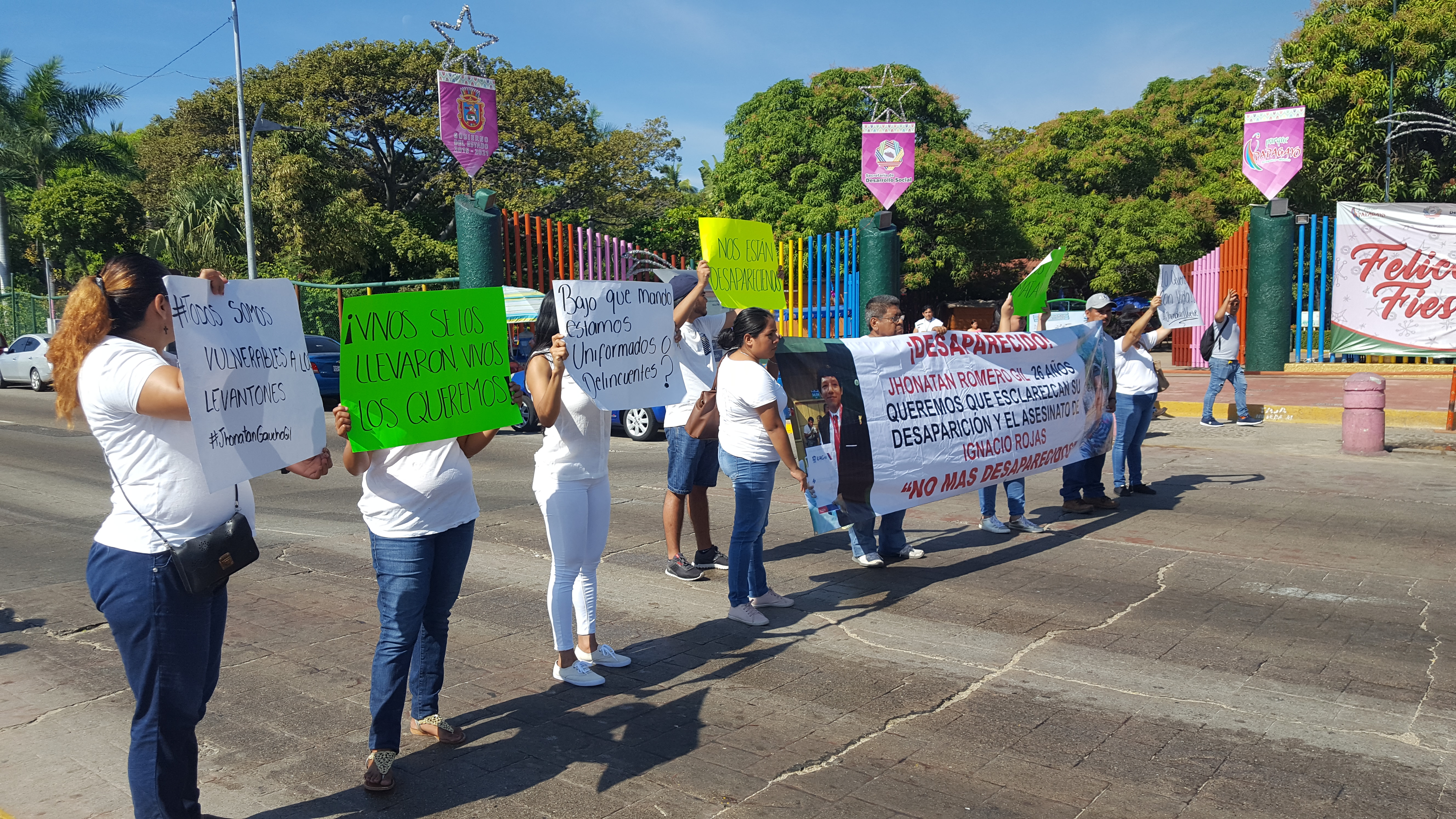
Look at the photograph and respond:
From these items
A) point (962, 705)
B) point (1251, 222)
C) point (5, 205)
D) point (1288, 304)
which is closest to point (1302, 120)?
point (1251, 222)

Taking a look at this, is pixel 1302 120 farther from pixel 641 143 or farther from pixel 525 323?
pixel 641 143

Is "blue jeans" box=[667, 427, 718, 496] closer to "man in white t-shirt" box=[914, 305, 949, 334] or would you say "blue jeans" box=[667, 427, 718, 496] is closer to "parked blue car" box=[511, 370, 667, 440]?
"man in white t-shirt" box=[914, 305, 949, 334]

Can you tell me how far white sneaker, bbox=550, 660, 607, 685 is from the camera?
4.86m

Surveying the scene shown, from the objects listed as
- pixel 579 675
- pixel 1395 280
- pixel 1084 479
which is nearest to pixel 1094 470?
pixel 1084 479

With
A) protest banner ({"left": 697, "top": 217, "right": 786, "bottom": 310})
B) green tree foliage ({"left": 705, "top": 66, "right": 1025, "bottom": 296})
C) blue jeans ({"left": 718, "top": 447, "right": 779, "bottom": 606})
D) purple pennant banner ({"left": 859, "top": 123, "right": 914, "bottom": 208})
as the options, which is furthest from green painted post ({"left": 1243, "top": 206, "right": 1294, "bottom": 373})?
blue jeans ({"left": 718, "top": 447, "right": 779, "bottom": 606})

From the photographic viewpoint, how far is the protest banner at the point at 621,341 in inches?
181

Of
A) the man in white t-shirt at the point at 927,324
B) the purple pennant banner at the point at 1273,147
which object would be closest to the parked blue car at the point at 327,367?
the man in white t-shirt at the point at 927,324

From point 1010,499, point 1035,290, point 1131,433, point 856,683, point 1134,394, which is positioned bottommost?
point 856,683

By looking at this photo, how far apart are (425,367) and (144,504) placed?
1.11m

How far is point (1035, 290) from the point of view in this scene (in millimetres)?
8656

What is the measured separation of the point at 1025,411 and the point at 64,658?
6481mm

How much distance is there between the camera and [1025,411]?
7828 millimetres

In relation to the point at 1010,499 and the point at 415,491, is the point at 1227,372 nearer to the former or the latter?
the point at 1010,499

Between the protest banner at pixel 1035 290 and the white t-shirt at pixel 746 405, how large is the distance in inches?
137
